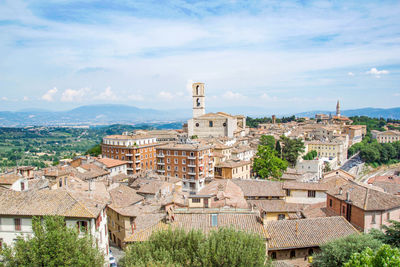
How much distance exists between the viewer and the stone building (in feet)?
331

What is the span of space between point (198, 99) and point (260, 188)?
70.2 metres

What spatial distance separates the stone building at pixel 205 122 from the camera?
101m

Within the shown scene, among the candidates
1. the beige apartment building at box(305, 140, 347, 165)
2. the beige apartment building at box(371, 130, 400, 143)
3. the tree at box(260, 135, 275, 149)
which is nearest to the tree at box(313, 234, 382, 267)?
the tree at box(260, 135, 275, 149)

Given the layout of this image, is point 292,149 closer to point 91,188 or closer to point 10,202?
point 91,188

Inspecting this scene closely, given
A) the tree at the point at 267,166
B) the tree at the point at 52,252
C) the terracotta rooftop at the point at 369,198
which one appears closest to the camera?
the tree at the point at 52,252

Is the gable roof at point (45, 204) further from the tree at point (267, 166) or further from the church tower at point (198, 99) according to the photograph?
the church tower at point (198, 99)

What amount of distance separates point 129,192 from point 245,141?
6398 cm

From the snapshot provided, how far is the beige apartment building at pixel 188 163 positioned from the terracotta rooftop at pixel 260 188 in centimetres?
1627

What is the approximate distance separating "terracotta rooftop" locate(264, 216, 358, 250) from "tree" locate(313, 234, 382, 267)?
116 inches

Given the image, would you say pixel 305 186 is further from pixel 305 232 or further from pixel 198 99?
pixel 198 99

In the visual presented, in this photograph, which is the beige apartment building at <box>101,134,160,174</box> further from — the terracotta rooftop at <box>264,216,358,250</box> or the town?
the terracotta rooftop at <box>264,216,358,250</box>

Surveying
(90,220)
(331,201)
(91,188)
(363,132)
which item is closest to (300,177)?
(331,201)

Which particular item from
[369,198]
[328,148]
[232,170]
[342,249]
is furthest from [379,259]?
[328,148]

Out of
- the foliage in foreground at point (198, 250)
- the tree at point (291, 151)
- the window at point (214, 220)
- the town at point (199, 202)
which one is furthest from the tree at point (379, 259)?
the tree at point (291, 151)
